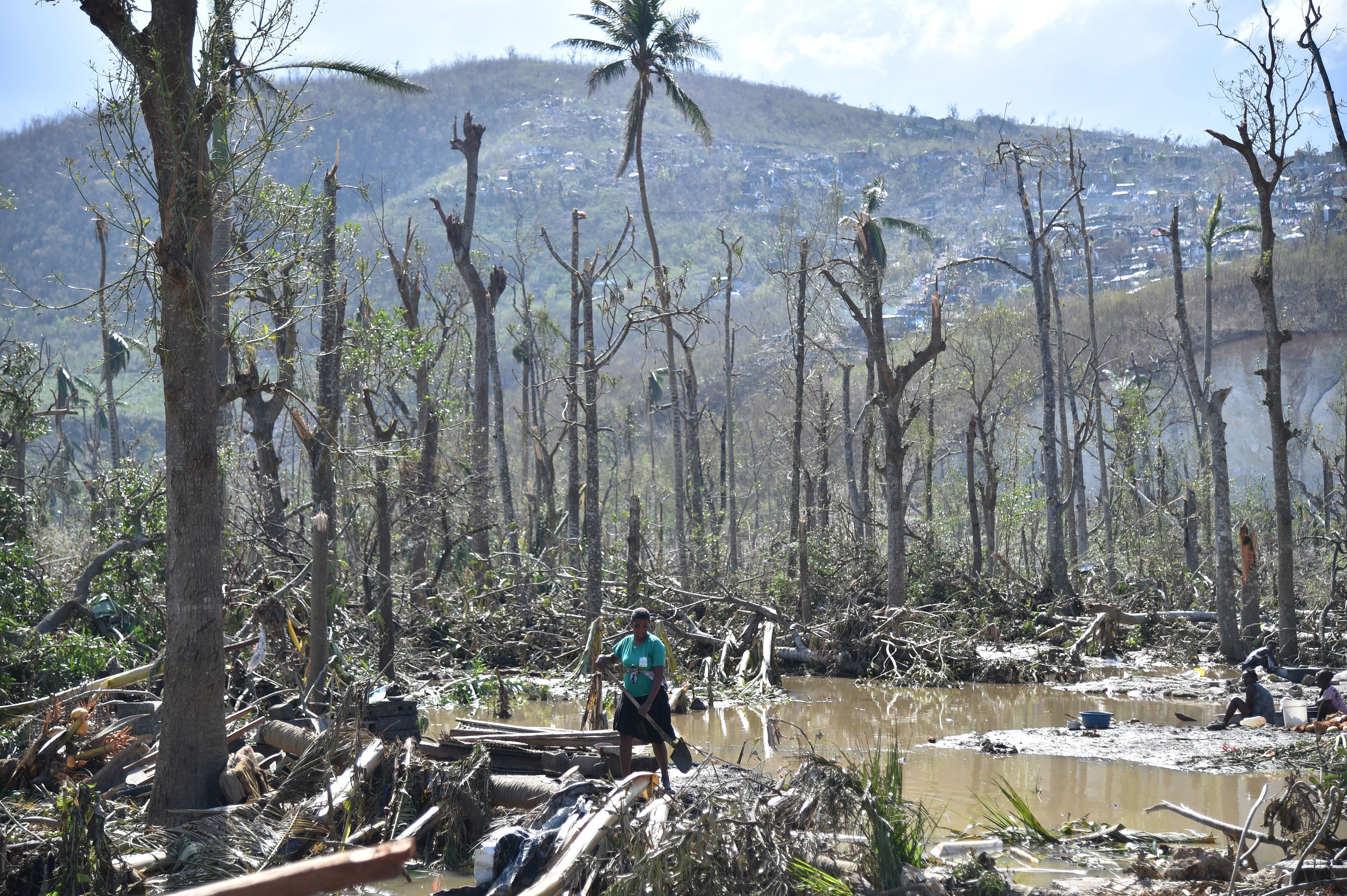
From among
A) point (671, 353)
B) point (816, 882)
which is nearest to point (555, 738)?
point (816, 882)

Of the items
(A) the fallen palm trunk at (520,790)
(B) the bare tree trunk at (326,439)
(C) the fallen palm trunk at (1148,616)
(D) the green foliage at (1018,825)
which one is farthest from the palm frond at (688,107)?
(D) the green foliage at (1018,825)

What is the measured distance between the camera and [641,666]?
8078 mm

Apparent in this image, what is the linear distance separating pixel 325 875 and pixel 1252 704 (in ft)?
43.6

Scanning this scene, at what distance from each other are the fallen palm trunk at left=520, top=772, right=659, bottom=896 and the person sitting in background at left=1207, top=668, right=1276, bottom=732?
355 inches

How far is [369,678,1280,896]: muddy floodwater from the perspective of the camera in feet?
28.9

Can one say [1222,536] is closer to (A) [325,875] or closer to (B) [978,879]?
(B) [978,879]

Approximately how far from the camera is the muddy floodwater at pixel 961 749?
881cm

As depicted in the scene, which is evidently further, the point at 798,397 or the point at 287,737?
the point at 798,397

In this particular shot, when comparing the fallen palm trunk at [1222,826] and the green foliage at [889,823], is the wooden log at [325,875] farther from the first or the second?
the fallen palm trunk at [1222,826]

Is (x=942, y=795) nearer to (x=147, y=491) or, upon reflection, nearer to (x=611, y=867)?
(x=611, y=867)

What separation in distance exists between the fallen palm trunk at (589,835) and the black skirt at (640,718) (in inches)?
52.8

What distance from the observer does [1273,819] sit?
6.65m

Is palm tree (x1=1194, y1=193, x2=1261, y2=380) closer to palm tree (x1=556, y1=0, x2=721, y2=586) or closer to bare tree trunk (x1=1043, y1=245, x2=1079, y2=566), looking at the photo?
bare tree trunk (x1=1043, y1=245, x2=1079, y2=566)

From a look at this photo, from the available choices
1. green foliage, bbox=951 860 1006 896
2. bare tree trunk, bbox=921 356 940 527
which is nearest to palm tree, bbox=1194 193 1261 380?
bare tree trunk, bbox=921 356 940 527
